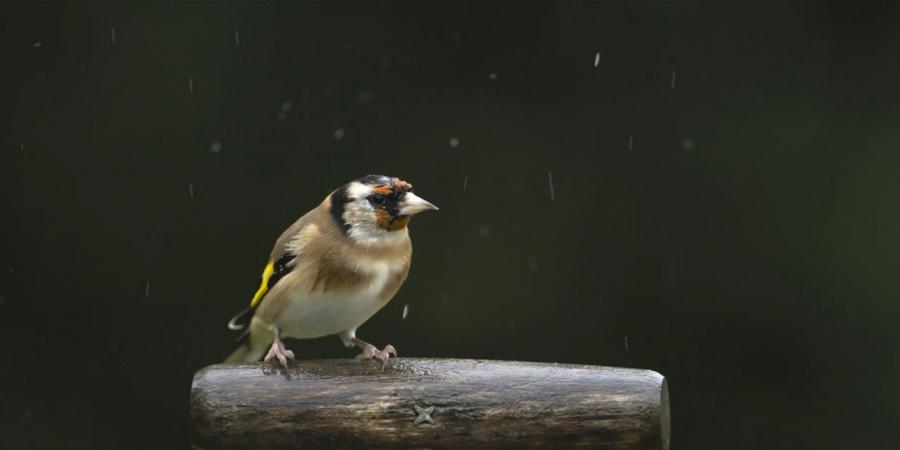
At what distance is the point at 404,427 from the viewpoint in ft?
11.3

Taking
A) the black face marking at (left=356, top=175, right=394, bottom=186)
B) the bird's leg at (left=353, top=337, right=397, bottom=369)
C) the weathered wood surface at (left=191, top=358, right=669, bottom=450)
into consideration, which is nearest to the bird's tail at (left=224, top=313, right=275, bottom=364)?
the bird's leg at (left=353, top=337, right=397, bottom=369)

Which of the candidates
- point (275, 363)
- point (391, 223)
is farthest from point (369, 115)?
point (275, 363)

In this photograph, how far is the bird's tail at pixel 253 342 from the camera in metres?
4.27

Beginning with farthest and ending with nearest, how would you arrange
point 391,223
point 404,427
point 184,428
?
point 184,428 → point 391,223 → point 404,427

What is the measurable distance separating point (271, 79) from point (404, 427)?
3217 millimetres

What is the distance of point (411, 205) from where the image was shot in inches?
156

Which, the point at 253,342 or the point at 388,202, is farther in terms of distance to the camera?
the point at 253,342

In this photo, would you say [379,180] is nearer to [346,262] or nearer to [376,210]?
[376,210]

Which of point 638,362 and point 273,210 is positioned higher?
point 273,210

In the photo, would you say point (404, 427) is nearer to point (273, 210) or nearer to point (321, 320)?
point (321, 320)

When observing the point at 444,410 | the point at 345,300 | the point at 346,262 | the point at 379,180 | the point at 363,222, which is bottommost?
the point at 444,410

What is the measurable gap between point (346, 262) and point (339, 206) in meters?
0.21

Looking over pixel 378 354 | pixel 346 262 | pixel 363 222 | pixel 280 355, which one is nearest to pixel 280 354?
pixel 280 355

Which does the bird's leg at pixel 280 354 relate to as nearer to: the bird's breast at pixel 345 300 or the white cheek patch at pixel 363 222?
the bird's breast at pixel 345 300
